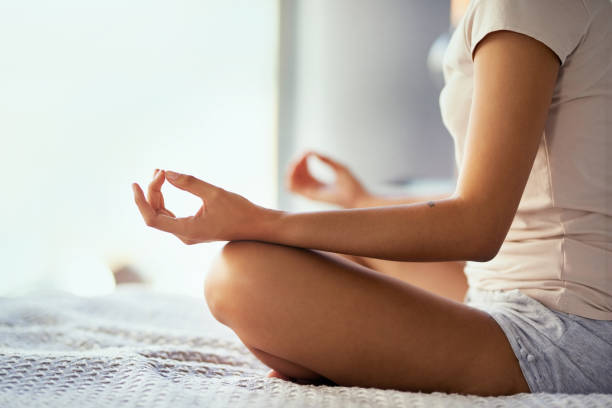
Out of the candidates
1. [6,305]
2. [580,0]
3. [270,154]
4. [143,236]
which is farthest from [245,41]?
[580,0]

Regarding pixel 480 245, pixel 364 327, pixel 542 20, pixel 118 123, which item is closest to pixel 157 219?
pixel 364 327

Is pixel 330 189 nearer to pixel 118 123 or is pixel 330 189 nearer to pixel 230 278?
pixel 230 278

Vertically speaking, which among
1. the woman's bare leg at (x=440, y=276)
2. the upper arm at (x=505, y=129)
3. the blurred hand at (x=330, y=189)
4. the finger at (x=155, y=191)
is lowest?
the woman's bare leg at (x=440, y=276)

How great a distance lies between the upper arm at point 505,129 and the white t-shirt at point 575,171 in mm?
41

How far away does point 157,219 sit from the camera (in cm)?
75

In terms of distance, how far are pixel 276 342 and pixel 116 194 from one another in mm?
1913

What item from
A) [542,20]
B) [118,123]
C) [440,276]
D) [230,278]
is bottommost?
[440,276]

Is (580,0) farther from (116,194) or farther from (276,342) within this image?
(116,194)

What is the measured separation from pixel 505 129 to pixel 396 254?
20 cm

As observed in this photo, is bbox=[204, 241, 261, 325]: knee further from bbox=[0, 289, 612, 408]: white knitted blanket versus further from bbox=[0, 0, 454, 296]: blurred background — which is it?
bbox=[0, 0, 454, 296]: blurred background

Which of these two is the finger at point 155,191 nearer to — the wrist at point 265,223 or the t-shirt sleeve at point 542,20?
the wrist at point 265,223

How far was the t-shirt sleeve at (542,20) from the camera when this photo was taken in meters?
0.71

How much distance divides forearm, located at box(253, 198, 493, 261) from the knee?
0.07 m

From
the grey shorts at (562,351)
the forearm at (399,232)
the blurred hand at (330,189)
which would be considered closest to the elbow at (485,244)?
the forearm at (399,232)
